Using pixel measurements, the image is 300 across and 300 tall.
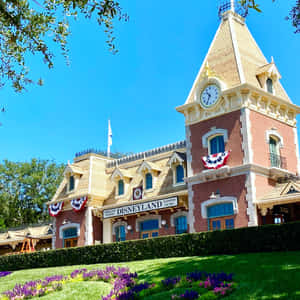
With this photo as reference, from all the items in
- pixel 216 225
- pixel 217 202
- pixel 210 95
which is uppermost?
pixel 210 95

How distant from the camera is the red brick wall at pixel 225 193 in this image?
24438mm

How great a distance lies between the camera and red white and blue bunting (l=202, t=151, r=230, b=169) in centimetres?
2567

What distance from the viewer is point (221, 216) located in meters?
25.4

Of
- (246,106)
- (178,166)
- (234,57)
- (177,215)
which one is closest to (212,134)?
(246,106)

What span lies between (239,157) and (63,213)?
15303 millimetres

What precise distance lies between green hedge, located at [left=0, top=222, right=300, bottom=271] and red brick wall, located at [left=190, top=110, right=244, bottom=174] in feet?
19.0

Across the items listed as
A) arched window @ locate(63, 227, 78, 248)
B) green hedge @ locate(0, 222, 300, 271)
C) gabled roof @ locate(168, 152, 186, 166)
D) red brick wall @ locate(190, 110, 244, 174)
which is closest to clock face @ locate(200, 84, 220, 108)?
red brick wall @ locate(190, 110, 244, 174)

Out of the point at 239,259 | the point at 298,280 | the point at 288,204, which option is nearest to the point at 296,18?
the point at 298,280

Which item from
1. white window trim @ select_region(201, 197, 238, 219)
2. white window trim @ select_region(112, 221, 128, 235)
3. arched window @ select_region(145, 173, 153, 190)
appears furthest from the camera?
white window trim @ select_region(112, 221, 128, 235)

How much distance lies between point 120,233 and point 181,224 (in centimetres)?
539

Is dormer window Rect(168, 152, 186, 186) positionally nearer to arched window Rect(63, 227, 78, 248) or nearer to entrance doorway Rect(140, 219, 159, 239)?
entrance doorway Rect(140, 219, 159, 239)

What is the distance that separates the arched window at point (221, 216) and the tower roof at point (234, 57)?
659 cm

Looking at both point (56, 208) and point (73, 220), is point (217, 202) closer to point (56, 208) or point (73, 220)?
point (73, 220)

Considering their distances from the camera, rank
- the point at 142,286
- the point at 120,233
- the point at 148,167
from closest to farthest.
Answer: the point at 142,286
the point at 148,167
the point at 120,233
